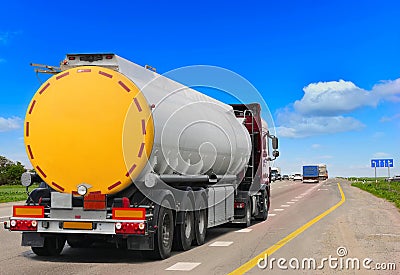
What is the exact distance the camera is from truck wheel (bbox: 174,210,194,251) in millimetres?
12305

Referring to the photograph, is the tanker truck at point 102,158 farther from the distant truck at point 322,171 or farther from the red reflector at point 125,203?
the distant truck at point 322,171

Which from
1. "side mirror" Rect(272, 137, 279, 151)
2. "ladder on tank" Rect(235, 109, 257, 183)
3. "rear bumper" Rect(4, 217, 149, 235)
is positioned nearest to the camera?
"rear bumper" Rect(4, 217, 149, 235)

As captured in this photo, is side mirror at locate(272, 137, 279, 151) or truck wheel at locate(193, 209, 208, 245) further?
side mirror at locate(272, 137, 279, 151)

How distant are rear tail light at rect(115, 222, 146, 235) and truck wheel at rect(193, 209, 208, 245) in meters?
3.02

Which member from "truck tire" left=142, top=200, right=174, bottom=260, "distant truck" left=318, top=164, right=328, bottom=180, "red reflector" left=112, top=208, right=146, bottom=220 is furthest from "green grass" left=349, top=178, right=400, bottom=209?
"distant truck" left=318, top=164, right=328, bottom=180

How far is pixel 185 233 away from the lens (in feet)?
41.2

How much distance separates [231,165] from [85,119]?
6.62 metres

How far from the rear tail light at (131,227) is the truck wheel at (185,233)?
1.99 meters

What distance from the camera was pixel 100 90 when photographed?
422 inches

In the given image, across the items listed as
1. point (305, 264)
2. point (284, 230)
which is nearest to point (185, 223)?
point (305, 264)

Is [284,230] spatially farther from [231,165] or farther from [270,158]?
[270,158]

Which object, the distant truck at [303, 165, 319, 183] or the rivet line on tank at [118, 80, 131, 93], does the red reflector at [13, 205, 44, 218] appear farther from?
the distant truck at [303, 165, 319, 183]

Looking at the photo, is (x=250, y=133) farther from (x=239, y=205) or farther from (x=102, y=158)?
(x=102, y=158)

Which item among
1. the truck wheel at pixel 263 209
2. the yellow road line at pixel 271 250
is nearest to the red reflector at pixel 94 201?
the yellow road line at pixel 271 250
